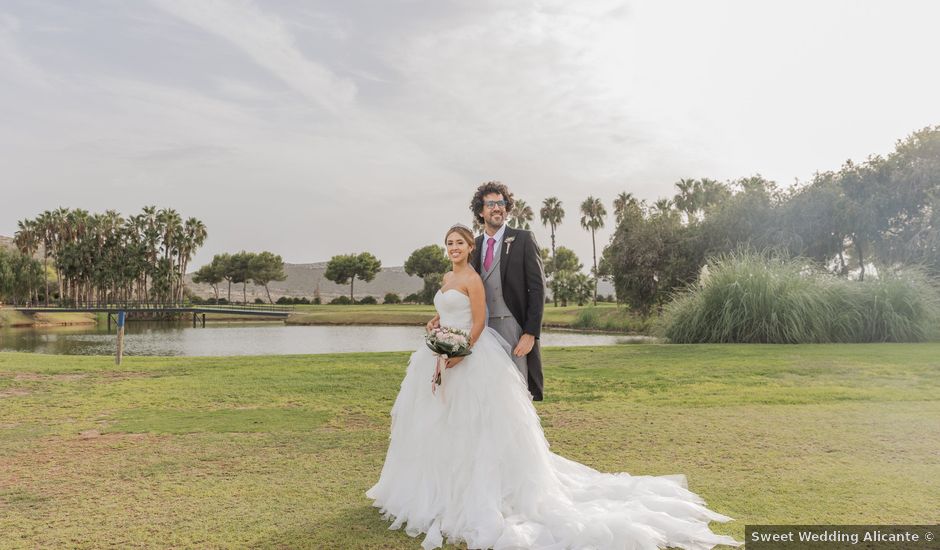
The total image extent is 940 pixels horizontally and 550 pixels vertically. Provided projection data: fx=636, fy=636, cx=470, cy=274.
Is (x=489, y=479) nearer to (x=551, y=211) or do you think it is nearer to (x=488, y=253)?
(x=488, y=253)

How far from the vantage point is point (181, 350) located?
102 ft

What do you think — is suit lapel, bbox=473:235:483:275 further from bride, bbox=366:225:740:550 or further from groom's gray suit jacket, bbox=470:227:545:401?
bride, bbox=366:225:740:550

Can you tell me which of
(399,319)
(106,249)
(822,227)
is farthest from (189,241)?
(822,227)

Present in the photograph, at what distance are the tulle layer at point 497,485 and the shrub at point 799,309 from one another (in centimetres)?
1694

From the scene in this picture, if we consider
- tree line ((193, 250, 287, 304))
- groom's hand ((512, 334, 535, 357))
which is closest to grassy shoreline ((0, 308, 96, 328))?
tree line ((193, 250, 287, 304))

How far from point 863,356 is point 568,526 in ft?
46.0

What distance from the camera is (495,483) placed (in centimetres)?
476

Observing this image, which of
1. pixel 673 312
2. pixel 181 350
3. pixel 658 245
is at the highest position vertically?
pixel 658 245

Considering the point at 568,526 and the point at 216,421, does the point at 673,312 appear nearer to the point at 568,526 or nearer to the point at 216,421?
the point at 216,421

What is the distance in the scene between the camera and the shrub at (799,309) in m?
20.5

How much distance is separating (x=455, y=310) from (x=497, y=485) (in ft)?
4.54

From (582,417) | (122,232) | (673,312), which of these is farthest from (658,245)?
(122,232)

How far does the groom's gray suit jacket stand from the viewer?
5328 millimetres

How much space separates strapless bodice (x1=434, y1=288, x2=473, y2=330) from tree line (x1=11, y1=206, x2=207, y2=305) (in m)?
93.6
